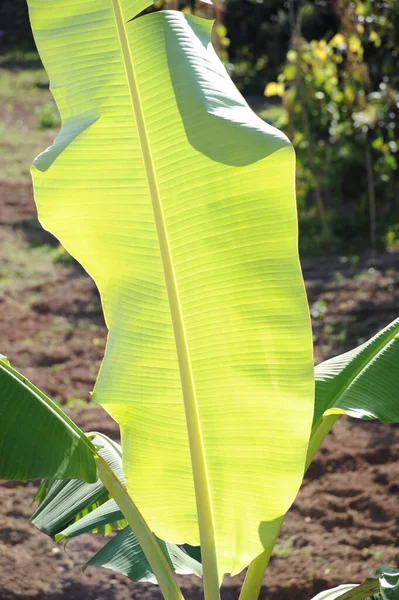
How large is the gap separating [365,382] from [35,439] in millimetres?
958

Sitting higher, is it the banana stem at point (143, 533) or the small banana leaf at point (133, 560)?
the banana stem at point (143, 533)

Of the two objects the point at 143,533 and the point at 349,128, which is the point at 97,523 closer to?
the point at 143,533

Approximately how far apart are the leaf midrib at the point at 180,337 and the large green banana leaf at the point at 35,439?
26cm

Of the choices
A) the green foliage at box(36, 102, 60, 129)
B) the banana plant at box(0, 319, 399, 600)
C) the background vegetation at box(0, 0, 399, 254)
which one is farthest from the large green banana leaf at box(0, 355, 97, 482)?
the green foliage at box(36, 102, 60, 129)

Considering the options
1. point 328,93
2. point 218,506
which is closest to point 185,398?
point 218,506

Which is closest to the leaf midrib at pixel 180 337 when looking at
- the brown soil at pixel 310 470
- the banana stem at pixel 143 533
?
the banana stem at pixel 143 533

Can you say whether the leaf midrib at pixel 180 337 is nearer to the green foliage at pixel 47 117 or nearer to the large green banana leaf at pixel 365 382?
the large green banana leaf at pixel 365 382

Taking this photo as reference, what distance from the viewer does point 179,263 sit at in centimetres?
189

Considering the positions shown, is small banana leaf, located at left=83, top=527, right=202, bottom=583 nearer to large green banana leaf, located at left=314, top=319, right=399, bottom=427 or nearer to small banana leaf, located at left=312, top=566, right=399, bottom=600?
small banana leaf, located at left=312, top=566, right=399, bottom=600

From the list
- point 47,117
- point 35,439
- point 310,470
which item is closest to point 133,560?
point 35,439

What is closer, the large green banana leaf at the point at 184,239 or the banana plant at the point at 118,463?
the large green banana leaf at the point at 184,239

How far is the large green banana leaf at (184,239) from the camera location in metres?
1.83

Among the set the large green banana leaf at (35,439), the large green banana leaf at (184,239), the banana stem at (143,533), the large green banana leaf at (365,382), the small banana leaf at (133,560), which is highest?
the large green banana leaf at (184,239)

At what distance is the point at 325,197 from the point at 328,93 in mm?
1079
